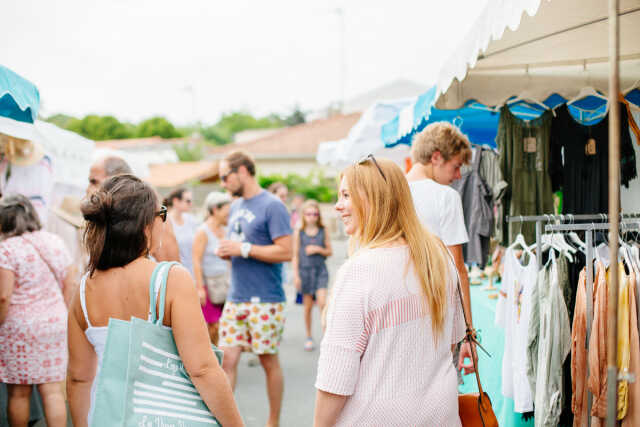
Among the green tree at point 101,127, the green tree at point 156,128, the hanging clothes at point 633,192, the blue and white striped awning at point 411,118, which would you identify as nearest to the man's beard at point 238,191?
the blue and white striped awning at point 411,118

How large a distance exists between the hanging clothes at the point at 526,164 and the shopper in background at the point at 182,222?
11.8 feet

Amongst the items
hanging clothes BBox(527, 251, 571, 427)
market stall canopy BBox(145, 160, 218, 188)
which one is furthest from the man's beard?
market stall canopy BBox(145, 160, 218, 188)

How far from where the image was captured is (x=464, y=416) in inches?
85.7

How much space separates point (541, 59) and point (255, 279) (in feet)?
9.08

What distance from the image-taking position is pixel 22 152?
5.12m

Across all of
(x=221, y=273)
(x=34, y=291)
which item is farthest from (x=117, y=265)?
(x=221, y=273)

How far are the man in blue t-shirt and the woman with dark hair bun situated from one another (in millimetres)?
2240

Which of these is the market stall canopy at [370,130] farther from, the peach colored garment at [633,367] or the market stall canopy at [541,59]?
the peach colored garment at [633,367]

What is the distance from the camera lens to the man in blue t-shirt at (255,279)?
430cm

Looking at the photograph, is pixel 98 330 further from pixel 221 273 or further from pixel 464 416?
pixel 221 273

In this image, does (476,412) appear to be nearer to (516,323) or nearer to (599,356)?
(599,356)

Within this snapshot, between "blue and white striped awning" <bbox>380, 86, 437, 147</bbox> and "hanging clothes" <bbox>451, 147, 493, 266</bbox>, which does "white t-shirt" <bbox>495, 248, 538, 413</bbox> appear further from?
"blue and white striped awning" <bbox>380, 86, 437, 147</bbox>

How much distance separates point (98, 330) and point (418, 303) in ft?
3.74

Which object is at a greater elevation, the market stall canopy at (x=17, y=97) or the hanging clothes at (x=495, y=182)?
the market stall canopy at (x=17, y=97)
